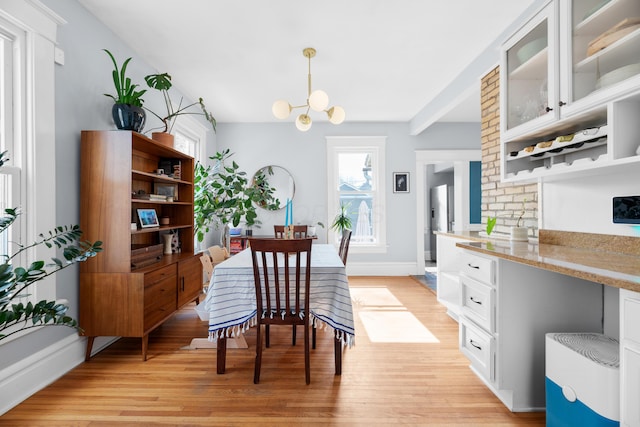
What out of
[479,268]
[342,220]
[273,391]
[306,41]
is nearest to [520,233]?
[479,268]

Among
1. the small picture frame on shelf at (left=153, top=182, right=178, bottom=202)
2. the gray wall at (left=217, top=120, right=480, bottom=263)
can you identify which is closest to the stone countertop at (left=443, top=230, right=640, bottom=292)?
the small picture frame on shelf at (left=153, top=182, right=178, bottom=202)

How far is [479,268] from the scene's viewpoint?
1.96 m

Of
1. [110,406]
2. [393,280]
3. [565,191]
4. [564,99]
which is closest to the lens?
[564,99]

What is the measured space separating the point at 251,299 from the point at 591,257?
6.14ft

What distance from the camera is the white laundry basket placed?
1.23m

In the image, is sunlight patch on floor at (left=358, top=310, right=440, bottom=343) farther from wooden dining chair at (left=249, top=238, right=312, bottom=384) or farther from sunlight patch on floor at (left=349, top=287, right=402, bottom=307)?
wooden dining chair at (left=249, top=238, right=312, bottom=384)

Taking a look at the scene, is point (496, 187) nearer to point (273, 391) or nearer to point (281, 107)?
point (281, 107)

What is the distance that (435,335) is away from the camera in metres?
2.89

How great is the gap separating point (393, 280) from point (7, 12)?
484 cm

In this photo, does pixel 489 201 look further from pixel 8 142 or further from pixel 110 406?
pixel 8 142

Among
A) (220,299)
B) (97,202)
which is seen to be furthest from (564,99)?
(97,202)

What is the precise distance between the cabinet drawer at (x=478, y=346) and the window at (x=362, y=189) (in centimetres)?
331

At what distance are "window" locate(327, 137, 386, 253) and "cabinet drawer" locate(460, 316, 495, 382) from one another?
3.31 meters

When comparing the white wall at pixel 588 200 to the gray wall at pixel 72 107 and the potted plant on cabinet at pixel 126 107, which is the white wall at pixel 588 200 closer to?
the potted plant on cabinet at pixel 126 107
